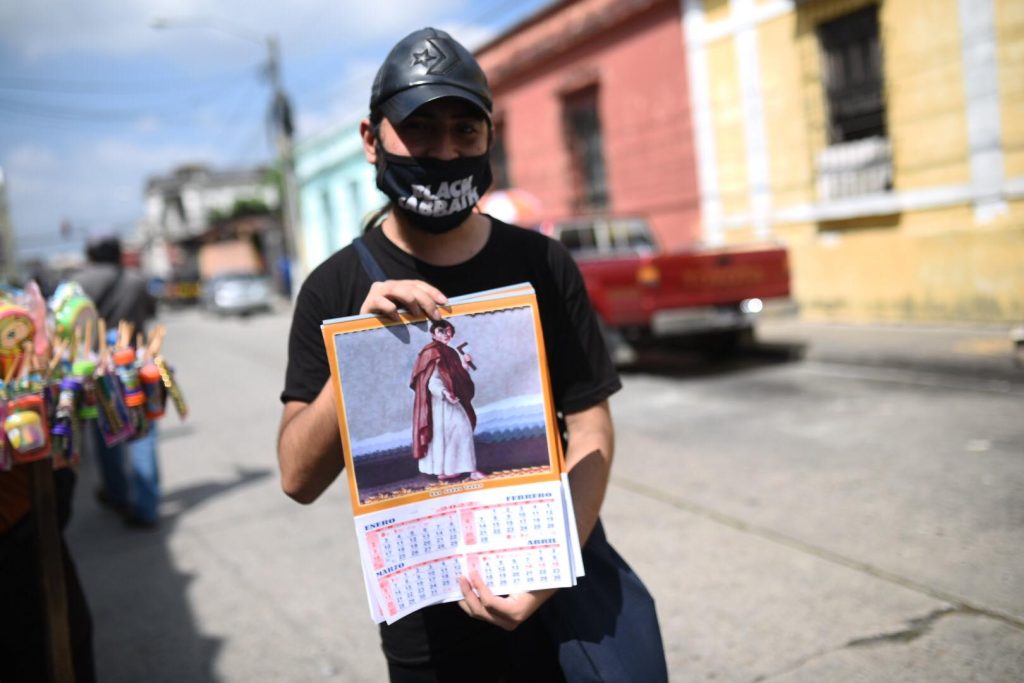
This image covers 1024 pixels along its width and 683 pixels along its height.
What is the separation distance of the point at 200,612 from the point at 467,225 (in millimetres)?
2973

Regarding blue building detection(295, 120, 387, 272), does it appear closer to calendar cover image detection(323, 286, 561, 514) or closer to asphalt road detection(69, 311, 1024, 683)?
asphalt road detection(69, 311, 1024, 683)

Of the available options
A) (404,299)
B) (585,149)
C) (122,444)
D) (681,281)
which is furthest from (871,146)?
(404,299)

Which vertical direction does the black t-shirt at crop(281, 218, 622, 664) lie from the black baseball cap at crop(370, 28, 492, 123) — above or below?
below

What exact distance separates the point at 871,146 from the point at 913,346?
3207 millimetres

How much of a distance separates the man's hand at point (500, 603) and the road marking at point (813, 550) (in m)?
2.38

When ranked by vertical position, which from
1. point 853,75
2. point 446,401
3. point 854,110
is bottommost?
point 446,401

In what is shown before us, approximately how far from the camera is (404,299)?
1418 mm

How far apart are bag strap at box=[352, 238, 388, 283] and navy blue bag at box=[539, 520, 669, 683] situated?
653 millimetres

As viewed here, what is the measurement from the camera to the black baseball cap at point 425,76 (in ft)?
4.98

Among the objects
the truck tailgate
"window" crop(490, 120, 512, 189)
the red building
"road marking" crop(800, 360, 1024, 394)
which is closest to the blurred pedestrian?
the truck tailgate

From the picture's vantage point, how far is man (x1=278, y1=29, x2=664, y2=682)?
5.15 feet

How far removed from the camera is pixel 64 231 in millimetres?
47188

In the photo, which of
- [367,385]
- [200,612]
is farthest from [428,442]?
[200,612]

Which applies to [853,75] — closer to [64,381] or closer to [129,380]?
[129,380]
